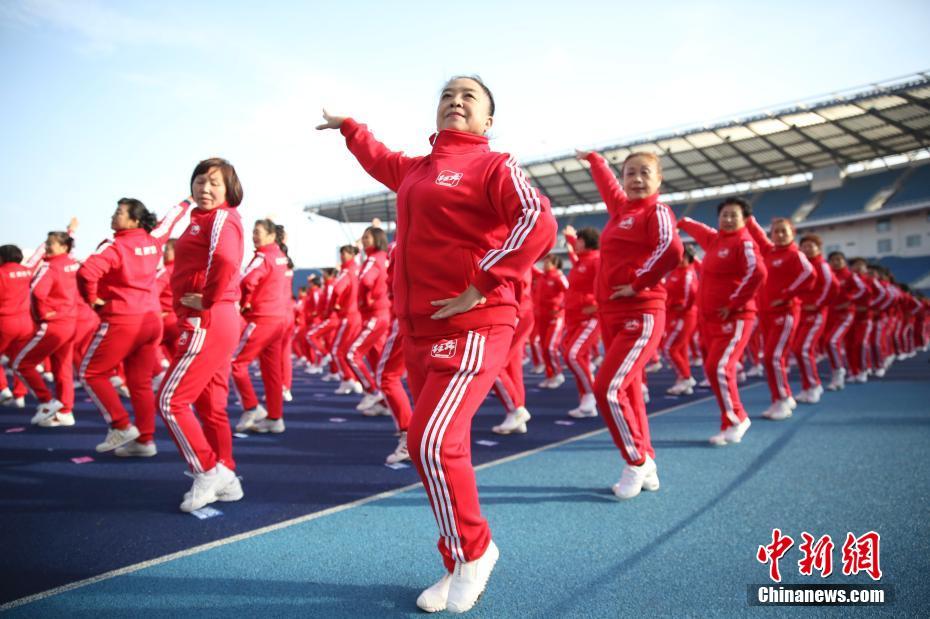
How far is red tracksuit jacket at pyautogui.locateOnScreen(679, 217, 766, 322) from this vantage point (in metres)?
4.85

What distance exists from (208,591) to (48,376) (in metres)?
10.4

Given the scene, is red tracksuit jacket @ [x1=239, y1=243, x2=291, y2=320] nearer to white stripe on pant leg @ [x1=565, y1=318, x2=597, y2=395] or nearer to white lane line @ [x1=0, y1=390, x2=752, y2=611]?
white lane line @ [x1=0, y1=390, x2=752, y2=611]

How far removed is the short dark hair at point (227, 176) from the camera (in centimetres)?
331

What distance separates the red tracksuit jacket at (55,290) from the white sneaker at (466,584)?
6.01 m

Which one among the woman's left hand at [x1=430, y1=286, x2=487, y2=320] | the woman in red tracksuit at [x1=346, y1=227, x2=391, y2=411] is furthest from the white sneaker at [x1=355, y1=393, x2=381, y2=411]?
the woman's left hand at [x1=430, y1=286, x2=487, y2=320]

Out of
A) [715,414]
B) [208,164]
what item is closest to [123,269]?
[208,164]

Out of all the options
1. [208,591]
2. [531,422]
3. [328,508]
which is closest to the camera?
[208,591]

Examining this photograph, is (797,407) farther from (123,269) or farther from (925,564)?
(123,269)

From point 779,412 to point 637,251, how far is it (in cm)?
377

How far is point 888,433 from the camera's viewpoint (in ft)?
16.8

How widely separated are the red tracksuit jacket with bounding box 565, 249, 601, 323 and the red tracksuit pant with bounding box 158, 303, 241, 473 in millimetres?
4627

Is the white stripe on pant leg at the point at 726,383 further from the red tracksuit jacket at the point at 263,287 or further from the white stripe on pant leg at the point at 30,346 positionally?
the white stripe on pant leg at the point at 30,346

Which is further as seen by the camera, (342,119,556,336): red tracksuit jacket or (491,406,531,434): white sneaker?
(491,406,531,434): white sneaker

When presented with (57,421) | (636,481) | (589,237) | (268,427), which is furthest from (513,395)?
(57,421)
